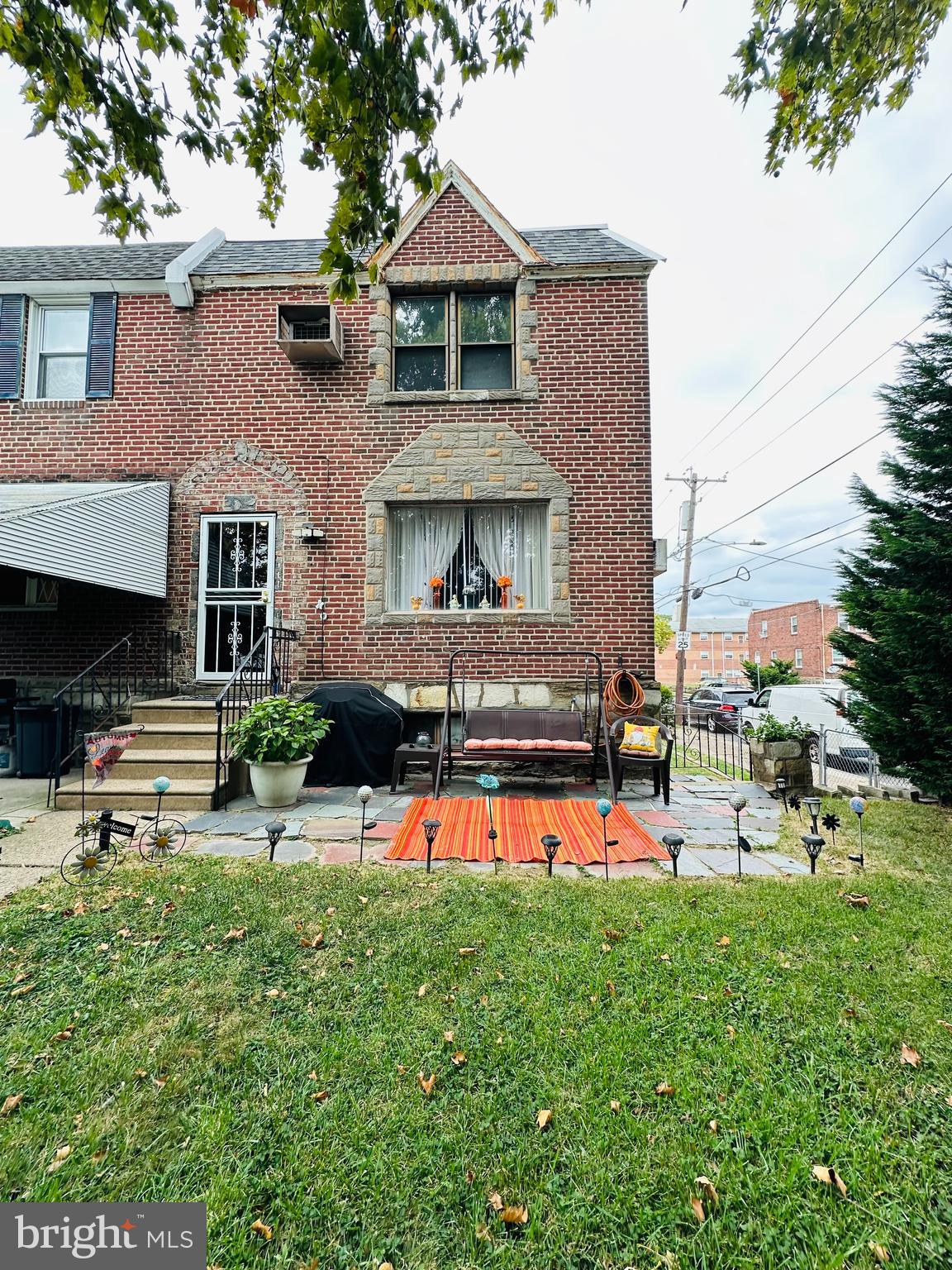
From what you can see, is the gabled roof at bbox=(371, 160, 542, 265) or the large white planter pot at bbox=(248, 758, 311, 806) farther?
the gabled roof at bbox=(371, 160, 542, 265)

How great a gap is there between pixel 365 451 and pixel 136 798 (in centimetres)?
506

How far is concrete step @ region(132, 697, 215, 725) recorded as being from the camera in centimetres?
691

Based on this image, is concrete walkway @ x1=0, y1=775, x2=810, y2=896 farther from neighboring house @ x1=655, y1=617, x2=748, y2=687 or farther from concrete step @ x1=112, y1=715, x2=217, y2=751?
neighboring house @ x1=655, y1=617, x2=748, y2=687

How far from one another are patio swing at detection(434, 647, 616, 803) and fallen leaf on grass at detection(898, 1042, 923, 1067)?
3515 mm

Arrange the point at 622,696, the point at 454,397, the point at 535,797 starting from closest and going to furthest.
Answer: the point at 535,797
the point at 622,696
the point at 454,397

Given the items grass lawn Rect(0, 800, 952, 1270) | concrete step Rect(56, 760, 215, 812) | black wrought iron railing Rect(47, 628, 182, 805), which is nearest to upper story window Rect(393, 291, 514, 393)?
black wrought iron railing Rect(47, 628, 182, 805)

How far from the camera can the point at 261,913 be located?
129 inches

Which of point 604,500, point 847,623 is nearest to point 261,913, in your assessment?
point 604,500

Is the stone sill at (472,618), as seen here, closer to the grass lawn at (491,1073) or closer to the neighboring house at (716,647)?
the grass lawn at (491,1073)

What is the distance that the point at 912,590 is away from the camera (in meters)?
6.11

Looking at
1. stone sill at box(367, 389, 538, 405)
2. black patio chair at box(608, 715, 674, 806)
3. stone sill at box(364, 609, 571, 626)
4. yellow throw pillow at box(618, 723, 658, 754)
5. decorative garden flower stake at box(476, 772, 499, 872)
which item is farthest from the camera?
stone sill at box(367, 389, 538, 405)

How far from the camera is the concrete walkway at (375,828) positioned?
4.13 m

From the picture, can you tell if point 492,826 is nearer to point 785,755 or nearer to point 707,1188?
point 707,1188

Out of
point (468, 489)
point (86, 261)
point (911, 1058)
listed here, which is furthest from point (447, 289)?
point (911, 1058)
